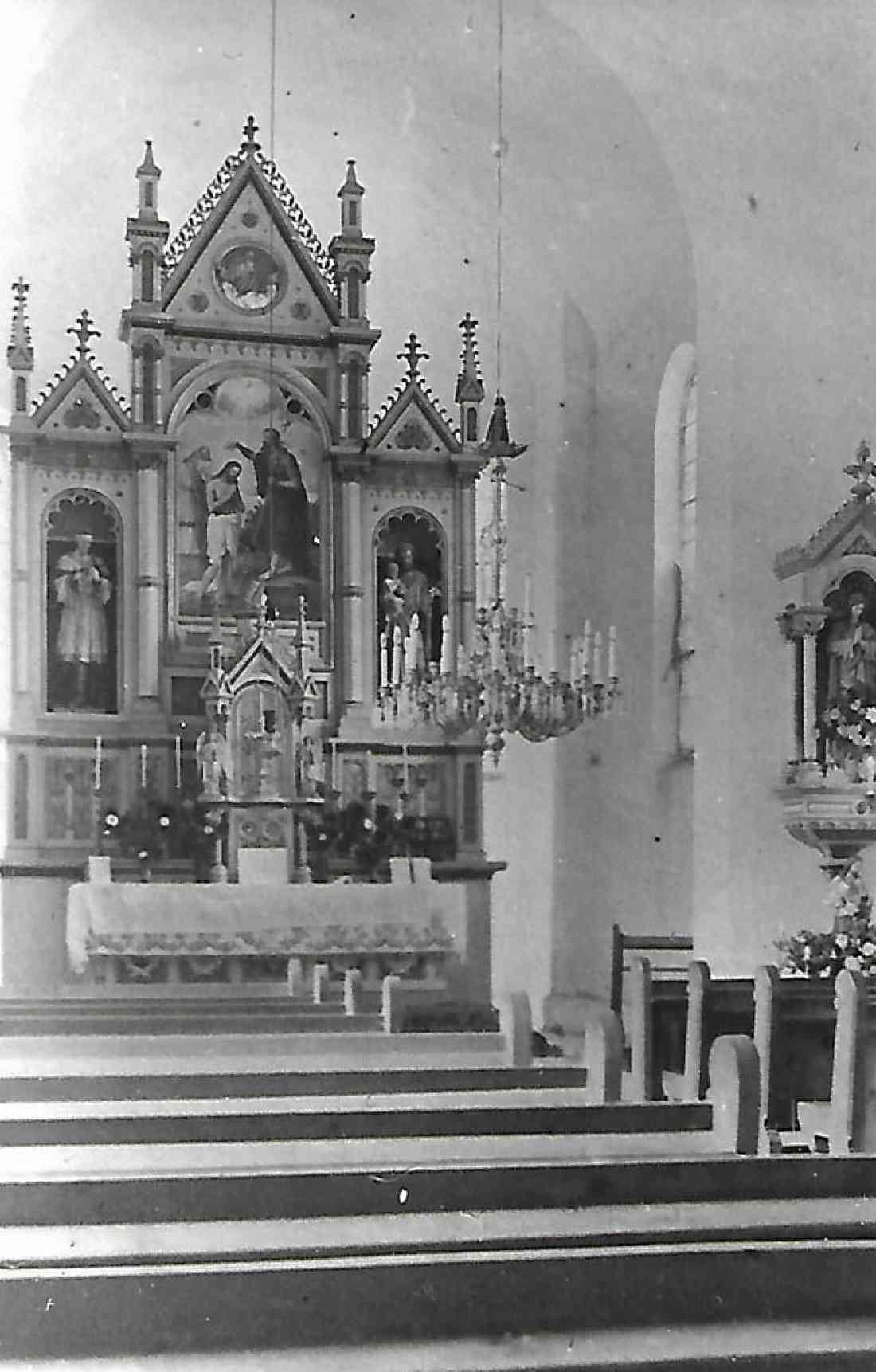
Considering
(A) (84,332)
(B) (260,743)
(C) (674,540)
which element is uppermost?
(A) (84,332)

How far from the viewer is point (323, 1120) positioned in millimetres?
3324

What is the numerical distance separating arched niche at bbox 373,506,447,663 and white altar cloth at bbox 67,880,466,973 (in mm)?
1517

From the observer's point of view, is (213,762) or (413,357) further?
(413,357)

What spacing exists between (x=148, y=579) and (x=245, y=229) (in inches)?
80.5

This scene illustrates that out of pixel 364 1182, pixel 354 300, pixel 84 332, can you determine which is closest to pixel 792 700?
pixel 354 300

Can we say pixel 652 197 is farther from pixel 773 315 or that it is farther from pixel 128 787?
pixel 128 787

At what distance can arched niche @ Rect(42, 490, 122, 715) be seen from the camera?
913 cm

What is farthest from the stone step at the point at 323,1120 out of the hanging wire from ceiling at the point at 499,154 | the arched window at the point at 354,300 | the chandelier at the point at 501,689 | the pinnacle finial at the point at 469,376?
the hanging wire from ceiling at the point at 499,154

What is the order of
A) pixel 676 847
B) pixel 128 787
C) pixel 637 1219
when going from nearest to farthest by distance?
1. pixel 637 1219
2. pixel 128 787
3. pixel 676 847

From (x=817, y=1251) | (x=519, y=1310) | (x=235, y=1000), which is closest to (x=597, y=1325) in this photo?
(x=519, y=1310)

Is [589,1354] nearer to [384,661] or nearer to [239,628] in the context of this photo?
[384,661]

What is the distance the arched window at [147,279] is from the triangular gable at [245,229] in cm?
7

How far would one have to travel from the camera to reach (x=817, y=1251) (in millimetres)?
2516

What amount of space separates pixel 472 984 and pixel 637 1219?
6715 mm
